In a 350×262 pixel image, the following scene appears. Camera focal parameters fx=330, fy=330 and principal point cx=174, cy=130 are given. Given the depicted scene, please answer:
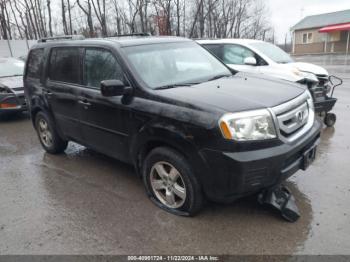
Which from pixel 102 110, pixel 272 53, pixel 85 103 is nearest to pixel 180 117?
pixel 102 110

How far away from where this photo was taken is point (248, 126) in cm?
289

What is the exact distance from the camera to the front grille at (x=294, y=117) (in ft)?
10.1

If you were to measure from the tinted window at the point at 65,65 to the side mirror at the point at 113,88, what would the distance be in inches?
44.0

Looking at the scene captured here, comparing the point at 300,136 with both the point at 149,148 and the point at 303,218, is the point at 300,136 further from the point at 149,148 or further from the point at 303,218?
the point at 149,148

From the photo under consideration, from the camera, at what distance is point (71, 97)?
451 cm

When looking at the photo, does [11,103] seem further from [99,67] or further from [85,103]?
[99,67]

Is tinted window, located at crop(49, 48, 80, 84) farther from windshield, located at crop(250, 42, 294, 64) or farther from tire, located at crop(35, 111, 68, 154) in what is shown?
windshield, located at crop(250, 42, 294, 64)

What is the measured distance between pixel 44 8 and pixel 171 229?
28.2 meters

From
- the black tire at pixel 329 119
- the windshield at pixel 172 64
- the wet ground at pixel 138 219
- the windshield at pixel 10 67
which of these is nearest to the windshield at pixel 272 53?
the black tire at pixel 329 119

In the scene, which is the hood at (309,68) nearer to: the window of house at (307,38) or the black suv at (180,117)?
the black suv at (180,117)

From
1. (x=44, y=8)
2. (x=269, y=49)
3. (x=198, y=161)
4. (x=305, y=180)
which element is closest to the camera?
(x=198, y=161)

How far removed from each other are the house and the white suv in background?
36628mm

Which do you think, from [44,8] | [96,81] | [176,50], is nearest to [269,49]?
[176,50]

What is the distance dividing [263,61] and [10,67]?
710 cm
